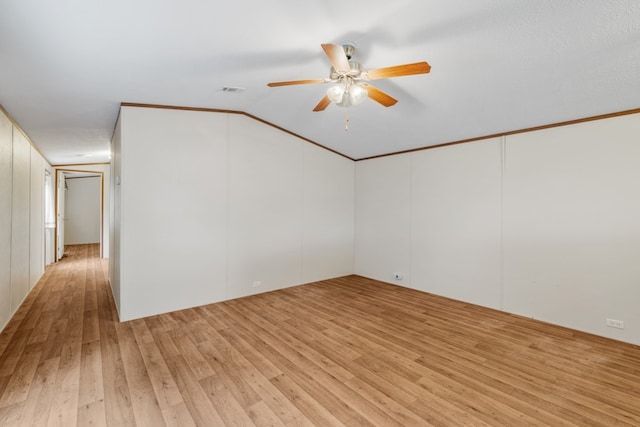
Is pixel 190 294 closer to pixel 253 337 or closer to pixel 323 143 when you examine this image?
pixel 253 337

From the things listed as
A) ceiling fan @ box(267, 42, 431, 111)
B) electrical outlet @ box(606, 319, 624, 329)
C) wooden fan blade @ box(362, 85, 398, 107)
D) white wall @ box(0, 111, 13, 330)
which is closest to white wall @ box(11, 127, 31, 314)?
white wall @ box(0, 111, 13, 330)

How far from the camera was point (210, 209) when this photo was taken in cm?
419

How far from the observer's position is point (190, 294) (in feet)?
13.3

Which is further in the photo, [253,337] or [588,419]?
[253,337]

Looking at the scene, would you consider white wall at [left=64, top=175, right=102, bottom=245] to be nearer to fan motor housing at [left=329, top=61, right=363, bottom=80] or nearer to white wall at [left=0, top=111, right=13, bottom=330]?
white wall at [left=0, top=111, right=13, bottom=330]

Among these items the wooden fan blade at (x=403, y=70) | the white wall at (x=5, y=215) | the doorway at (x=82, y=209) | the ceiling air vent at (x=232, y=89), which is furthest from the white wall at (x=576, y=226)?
the doorway at (x=82, y=209)

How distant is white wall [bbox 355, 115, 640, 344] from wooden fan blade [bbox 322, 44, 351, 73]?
9.35ft

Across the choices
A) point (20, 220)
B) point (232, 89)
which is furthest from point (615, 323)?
point (20, 220)

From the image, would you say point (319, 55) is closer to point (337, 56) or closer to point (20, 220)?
point (337, 56)

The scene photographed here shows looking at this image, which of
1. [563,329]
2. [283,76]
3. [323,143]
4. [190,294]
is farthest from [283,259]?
[563,329]

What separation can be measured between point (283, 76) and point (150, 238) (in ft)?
8.51

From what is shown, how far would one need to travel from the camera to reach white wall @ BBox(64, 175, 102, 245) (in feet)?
33.7

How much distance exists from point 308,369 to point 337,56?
2.50 meters

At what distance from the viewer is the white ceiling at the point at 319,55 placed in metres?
1.96
